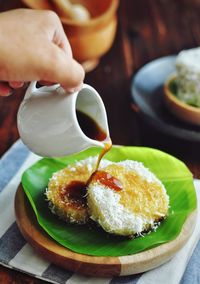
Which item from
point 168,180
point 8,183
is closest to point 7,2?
point 8,183

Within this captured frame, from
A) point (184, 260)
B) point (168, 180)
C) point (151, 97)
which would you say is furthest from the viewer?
point (151, 97)

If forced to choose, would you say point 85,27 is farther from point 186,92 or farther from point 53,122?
point 53,122

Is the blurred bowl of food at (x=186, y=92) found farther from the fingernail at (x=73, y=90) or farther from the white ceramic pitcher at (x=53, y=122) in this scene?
the fingernail at (x=73, y=90)

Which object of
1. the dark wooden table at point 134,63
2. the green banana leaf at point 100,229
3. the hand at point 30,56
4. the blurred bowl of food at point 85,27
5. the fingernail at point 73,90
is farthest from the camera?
the blurred bowl of food at point 85,27

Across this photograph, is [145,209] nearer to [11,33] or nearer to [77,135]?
[77,135]

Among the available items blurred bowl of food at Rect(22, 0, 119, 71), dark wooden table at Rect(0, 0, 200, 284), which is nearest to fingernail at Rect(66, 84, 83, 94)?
dark wooden table at Rect(0, 0, 200, 284)

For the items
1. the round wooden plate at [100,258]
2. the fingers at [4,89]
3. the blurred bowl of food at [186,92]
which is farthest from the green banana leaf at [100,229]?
the blurred bowl of food at [186,92]

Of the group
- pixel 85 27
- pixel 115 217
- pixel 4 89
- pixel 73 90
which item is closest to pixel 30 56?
pixel 73 90
